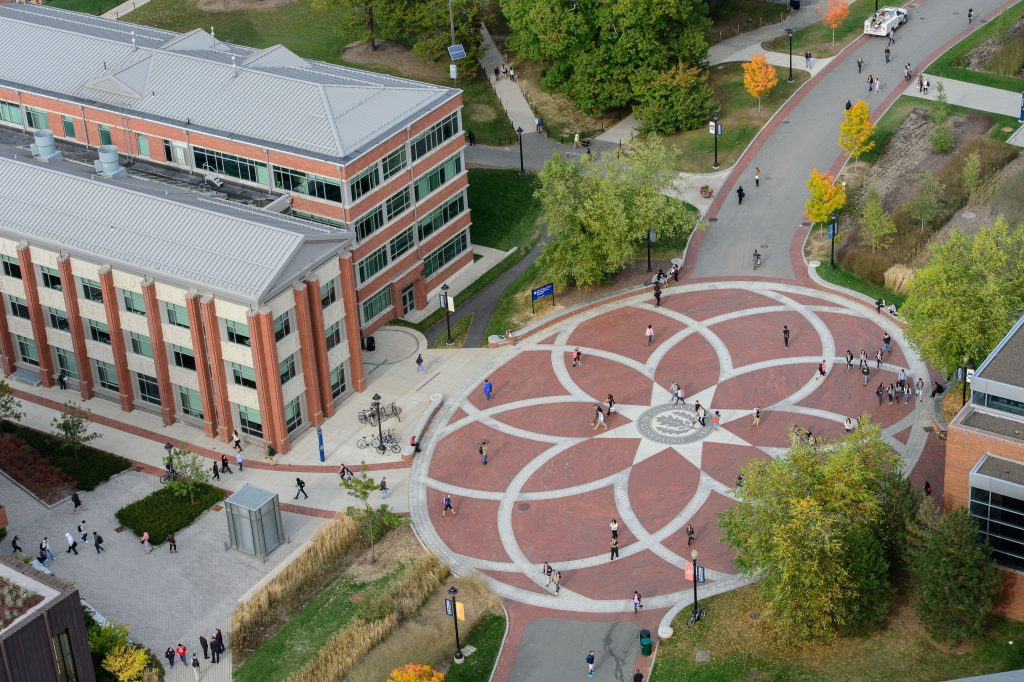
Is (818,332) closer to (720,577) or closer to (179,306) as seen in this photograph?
(720,577)

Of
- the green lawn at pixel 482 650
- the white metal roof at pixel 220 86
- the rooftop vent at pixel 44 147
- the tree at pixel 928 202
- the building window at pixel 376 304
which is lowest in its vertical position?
the green lawn at pixel 482 650

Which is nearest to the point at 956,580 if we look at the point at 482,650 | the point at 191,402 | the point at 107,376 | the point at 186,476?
the point at 482,650

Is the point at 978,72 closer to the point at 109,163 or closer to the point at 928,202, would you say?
the point at 928,202

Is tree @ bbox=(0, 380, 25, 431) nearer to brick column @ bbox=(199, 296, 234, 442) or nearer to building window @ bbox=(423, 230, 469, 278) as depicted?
brick column @ bbox=(199, 296, 234, 442)

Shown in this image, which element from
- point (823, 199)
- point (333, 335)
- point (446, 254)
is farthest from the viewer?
point (446, 254)

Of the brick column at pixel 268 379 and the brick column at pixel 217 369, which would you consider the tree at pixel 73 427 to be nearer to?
the brick column at pixel 217 369

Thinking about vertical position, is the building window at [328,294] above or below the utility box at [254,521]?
above

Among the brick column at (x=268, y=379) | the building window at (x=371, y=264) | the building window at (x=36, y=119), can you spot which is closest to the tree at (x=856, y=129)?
the building window at (x=371, y=264)
